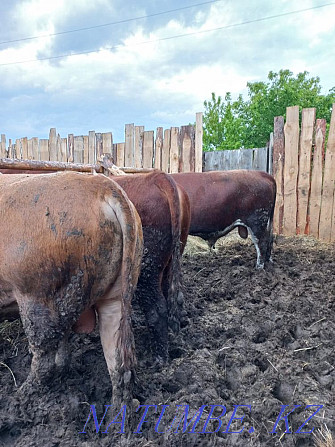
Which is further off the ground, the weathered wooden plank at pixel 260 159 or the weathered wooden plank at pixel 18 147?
the weathered wooden plank at pixel 18 147

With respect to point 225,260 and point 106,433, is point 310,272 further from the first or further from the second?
point 106,433

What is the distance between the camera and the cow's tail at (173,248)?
2.81m

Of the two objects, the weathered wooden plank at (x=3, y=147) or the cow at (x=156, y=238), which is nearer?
the cow at (x=156, y=238)

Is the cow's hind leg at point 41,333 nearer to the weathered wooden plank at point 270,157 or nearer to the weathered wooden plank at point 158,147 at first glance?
the weathered wooden plank at point 270,157

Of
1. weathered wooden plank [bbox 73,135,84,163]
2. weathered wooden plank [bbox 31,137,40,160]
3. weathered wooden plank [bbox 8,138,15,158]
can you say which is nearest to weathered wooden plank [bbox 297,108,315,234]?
weathered wooden plank [bbox 73,135,84,163]

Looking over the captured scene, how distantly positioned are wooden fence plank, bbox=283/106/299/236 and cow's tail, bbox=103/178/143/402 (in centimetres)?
529

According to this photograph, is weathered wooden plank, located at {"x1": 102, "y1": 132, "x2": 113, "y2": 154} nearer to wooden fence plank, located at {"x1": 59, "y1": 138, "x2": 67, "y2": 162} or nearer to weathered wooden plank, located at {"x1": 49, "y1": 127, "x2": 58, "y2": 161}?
wooden fence plank, located at {"x1": 59, "y1": 138, "x2": 67, "y2": 162}

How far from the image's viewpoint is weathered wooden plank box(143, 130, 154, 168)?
27.0 ft

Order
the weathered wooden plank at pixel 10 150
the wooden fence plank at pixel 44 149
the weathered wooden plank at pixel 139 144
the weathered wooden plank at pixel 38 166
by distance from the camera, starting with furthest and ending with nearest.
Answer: the weathered wooden plank at pixel 10 150 → the wooden fence plank at pixel 44 149 → the weathered wooden plank at pixel 139 144 → the weathered wooden plank at pixel 38 166

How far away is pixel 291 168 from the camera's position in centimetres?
676

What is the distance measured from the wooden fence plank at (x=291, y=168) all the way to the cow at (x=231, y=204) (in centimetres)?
156

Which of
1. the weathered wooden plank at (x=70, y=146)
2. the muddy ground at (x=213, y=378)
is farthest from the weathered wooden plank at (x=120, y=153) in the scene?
the muddy ground at (x=213, y=378)

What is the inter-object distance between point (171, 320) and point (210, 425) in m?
1.22

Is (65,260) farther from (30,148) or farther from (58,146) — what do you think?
(30,148)
